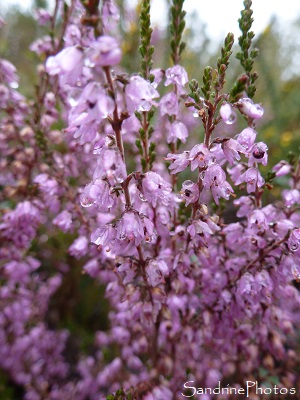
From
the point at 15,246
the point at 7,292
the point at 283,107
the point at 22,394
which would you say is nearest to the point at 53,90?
the point at 15,246

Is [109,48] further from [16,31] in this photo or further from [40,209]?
[16,31]

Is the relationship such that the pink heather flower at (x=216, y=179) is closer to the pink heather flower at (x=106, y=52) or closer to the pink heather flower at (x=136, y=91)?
the pink heather flower at (x=136, y=91)

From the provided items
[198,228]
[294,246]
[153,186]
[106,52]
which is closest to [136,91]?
[106,52]

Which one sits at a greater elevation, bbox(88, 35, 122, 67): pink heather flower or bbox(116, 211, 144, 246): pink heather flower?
bbox(88, 35, 122, 67): pink heather flower

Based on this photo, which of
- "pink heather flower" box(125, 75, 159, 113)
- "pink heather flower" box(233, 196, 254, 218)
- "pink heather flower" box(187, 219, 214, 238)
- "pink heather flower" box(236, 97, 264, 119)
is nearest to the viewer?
"pink heather flower" box(125, 75, 159, 113)

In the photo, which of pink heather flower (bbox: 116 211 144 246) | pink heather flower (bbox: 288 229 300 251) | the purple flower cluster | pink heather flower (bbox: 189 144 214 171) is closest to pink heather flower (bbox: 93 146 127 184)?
the purple flower cluster

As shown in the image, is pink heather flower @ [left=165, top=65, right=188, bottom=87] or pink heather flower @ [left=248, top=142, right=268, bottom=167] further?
pink heather flower @ [left=165, top=65, right=188, bottom=87]

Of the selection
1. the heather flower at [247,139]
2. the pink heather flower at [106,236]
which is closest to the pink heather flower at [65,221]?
the pink heather flower at [106,236]

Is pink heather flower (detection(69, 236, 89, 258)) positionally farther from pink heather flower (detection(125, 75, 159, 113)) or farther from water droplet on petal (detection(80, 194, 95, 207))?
pink heather flower (detection(125, 75, 159, 113))
